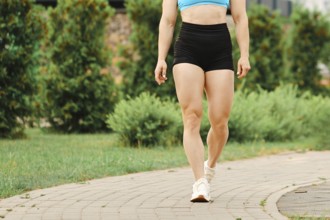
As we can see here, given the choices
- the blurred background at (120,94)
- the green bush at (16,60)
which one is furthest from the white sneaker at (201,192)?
the green bush at (16,60)

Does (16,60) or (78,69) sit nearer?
(16,60)

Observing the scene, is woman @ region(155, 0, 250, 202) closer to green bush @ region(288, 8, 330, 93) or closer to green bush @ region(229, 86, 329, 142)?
green bush @ region(229, 86, 329, 142)

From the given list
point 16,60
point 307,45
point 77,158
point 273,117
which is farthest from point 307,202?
point 307,45

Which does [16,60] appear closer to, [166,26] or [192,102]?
[166,26]

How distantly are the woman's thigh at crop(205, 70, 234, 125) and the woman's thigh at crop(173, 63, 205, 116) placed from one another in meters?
0.10

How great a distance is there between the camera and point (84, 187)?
819cm

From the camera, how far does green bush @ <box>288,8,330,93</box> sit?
21625 mm

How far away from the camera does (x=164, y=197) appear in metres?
7.55

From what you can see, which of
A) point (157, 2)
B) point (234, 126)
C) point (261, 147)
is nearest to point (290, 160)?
point (261, 147)

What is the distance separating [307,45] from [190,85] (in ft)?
49.1

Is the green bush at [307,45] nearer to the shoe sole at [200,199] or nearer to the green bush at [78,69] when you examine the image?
the green bush at [78,69]

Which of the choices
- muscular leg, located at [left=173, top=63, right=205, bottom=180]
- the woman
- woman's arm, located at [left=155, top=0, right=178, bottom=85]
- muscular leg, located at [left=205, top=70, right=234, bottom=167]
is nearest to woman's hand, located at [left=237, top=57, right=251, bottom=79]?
the woman

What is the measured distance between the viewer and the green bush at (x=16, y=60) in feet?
47.2

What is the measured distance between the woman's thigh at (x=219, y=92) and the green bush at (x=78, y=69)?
9.70m
